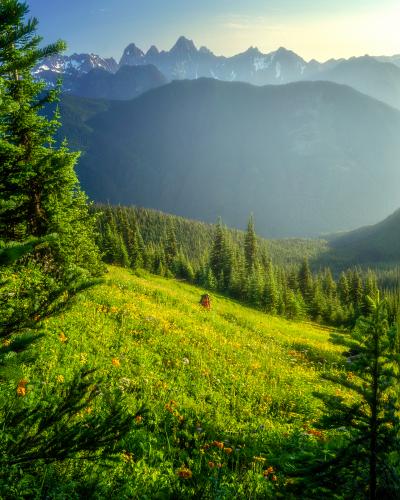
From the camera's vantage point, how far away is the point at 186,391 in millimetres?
11125

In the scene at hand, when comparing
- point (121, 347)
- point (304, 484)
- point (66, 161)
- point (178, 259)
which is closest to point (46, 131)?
point (121, 347)

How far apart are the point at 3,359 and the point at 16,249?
115 cm

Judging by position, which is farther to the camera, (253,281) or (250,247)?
(250,247)

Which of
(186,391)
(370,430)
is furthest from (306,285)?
(370,430)

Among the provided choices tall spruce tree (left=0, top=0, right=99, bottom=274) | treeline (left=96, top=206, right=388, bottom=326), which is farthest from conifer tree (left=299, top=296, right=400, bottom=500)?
treeline (left=96, top=206, right=388, bottom=326)

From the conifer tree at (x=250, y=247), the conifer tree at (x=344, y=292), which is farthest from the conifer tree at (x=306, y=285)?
the conifer tree at (x=250, y=247)

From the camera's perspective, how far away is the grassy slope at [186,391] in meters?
6.93

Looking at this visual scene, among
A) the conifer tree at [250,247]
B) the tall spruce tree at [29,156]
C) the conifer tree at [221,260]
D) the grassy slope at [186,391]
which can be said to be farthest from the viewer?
the conifer tree at [250,247]

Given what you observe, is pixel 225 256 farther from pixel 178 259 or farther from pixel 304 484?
pixel 304 484

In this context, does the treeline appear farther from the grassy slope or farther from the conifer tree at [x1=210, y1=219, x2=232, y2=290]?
the grassy slope

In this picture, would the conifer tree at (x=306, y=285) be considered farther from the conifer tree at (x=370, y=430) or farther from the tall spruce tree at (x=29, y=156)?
the conifer tree at (x=370, y=430)

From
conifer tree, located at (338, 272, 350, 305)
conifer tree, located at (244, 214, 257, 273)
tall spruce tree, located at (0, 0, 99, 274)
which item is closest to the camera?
tall spruce tree, located at (0, 0, 99, 274)

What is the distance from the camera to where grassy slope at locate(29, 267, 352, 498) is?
693cm

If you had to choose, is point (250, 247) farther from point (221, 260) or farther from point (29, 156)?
point (29, 156)
